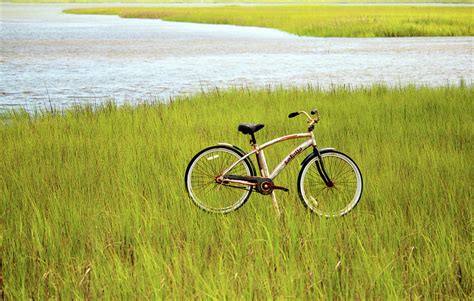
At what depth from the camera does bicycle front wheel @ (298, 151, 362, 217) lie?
256 inches

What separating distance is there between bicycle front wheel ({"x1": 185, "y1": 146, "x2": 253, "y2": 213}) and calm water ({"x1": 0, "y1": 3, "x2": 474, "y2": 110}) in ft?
36.9

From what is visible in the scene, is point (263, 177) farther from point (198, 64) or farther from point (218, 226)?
point (198, 64)

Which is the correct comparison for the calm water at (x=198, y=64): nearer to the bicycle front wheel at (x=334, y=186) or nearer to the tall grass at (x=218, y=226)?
the tall grass at (x=218, y=226)

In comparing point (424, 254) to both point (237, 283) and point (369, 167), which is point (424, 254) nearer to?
point (237, 283)

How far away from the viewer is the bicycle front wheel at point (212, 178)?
6566mm

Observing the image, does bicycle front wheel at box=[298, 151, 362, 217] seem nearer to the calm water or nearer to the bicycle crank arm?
the bicycle crank arm

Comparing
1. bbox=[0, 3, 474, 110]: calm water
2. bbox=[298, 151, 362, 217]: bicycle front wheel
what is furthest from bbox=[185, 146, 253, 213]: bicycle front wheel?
bbox=[0, 3, 474, 110]: calm water

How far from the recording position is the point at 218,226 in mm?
6238

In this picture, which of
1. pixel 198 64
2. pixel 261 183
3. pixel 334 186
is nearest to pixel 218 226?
pixel 261 183

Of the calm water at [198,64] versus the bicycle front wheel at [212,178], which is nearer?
the bicycle front wheel at [212,178]

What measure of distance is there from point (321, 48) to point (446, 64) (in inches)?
485

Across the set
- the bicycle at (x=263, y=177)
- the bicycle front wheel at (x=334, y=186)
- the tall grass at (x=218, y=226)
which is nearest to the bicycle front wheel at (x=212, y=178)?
the bicycle at (x=263, y=177)

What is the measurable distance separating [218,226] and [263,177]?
66 centimetres

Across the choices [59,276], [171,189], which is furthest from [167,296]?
[171,189]
